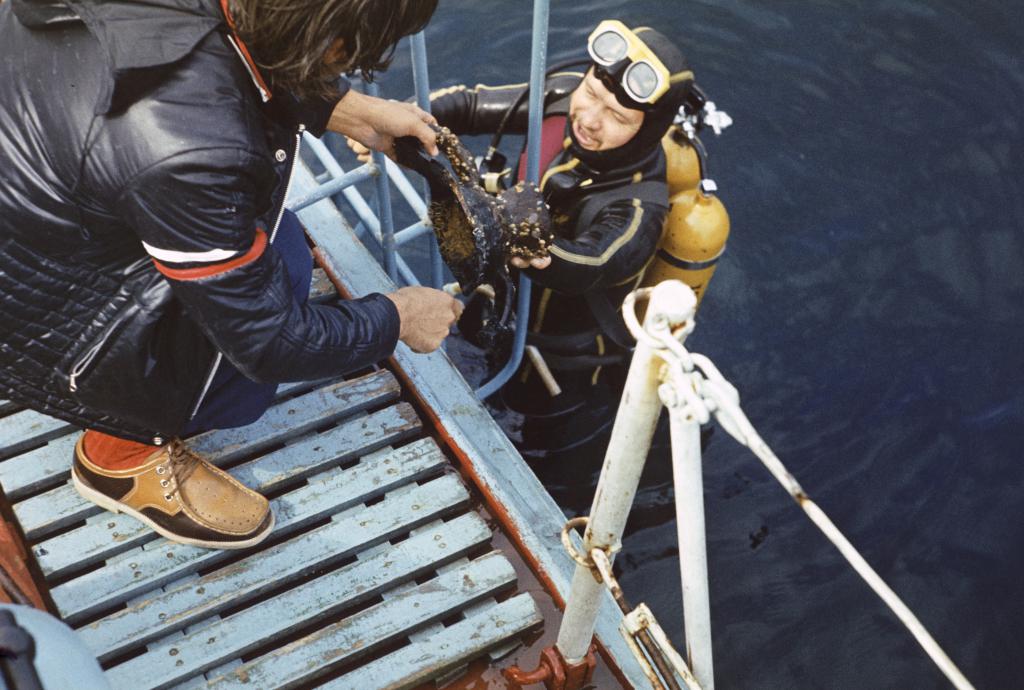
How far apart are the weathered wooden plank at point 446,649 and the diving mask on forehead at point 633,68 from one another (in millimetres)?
1747

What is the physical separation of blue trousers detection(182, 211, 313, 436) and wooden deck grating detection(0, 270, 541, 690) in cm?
31

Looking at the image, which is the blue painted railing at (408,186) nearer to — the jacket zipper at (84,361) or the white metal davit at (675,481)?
the white metal davit at (675,481)

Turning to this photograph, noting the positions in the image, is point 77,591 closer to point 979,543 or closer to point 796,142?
point 979,543

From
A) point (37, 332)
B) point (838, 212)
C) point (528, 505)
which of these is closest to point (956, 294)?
point (838, 212)

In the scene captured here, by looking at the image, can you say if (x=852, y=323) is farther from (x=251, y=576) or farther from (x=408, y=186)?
(x=251, y=576)

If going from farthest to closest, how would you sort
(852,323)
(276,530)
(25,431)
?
1. (852,323)
2. (25,431)
3. (276,530)

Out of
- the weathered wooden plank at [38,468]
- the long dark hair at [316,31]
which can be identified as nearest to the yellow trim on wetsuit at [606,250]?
the long dark hair at [316,31]

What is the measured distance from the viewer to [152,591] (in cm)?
292

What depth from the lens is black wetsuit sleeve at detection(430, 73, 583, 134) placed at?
3984 millimetres

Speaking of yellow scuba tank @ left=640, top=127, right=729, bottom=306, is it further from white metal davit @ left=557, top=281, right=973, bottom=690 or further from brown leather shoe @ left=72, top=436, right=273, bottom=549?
brown leather shoe @ left=72, top=436, right=273, bottom=549

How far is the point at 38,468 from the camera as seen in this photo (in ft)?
10.1

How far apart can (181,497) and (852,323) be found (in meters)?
3.83

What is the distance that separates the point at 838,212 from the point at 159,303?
4595 millimetres

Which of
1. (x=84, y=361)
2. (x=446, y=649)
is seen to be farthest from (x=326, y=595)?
(x=84, y=361)
